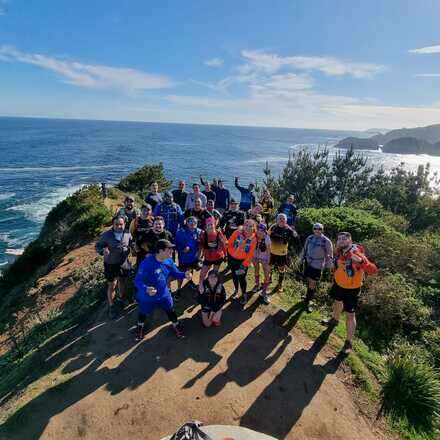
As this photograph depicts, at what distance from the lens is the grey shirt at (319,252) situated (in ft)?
22.0

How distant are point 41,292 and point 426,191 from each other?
25.2 meters

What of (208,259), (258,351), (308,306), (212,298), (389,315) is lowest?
(389,315)

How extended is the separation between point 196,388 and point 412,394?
140 inches

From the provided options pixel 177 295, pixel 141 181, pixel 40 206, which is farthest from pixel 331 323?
pixel 40 206

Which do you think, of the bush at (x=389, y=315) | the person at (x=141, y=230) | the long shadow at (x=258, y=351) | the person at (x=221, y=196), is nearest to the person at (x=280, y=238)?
the long shadow at (x=258, y=351)

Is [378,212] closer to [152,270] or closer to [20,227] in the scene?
[152,270]

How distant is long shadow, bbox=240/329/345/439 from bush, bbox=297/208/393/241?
7148 millimetres

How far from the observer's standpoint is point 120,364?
5.47 meters

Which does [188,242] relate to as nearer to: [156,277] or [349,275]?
[156,277]

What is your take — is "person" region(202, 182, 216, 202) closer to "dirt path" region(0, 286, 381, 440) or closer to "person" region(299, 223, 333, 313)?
"person" region(299, 223, 333, 313)

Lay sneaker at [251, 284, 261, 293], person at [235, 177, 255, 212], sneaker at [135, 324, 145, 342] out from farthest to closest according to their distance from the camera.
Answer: person at [235, 177, 255, 212] < sneaker at [251, 284, 261, 293] < sneaker at [135, 324, 145, 342]

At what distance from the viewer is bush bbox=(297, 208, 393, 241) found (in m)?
12.2

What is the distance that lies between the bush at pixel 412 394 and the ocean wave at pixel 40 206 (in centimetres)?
3424

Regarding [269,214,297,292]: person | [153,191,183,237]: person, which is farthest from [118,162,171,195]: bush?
[269,214,297,292]: person
